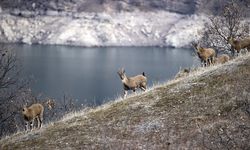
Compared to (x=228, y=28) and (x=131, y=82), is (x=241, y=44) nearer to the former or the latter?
(x=131, y=82)

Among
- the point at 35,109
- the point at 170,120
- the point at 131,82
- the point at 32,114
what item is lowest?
the point at 32,114

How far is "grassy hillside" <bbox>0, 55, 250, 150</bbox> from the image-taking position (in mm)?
14297

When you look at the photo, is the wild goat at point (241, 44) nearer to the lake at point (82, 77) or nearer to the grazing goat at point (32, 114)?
the grazing goat at point (32, 114)

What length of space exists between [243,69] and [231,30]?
2793cm

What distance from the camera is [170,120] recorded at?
15.6 m

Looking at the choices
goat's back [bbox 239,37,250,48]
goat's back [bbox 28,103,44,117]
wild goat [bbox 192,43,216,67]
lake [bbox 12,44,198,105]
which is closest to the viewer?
goat's back [bbox 28,103,44,117]

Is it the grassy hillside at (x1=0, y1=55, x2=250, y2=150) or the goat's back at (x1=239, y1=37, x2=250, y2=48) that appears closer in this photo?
the grassy hillside at (x1=0, y1=55, x2=250, y2=150)

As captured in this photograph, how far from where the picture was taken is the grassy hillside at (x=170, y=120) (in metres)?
14.3

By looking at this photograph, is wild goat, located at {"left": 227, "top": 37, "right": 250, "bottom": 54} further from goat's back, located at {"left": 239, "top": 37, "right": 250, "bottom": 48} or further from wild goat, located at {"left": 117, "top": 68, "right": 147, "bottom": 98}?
wild goat, located at {"left": 117, "top": 68, "right": 147, "bottom": 98}

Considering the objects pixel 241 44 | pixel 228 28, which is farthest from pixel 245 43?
pixel 228 28

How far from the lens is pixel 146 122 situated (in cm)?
1585

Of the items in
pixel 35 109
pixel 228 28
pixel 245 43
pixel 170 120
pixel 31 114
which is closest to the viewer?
pixel 170 120

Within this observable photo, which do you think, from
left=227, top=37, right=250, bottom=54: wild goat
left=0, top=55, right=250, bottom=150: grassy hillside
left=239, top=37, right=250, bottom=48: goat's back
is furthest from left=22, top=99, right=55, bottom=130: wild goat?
left=239, top=37, right=250, bottom=48: goat's back

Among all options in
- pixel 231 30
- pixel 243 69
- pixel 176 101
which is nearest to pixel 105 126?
pixel 176 101
